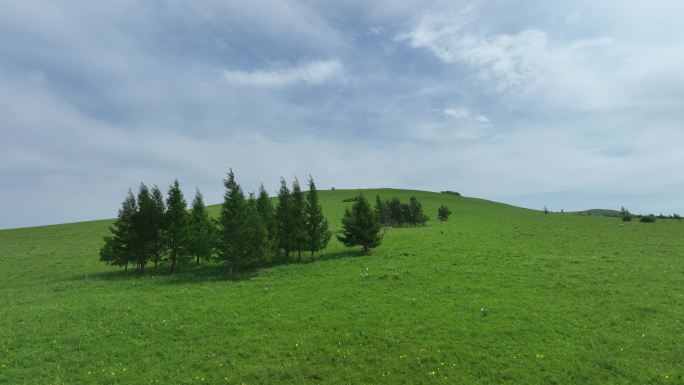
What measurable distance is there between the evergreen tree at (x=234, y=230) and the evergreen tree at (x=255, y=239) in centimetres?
23

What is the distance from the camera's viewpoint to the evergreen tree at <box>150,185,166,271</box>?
42688 mm

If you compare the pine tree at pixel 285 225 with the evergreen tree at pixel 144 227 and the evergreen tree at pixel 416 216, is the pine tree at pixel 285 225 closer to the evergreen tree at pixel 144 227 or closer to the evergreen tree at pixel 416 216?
the evergreen tree at pixel 144 227

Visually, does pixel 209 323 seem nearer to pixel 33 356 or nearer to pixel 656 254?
pixel 33 356

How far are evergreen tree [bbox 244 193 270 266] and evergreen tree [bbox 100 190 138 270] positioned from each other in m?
14.5

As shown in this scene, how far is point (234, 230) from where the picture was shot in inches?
1483

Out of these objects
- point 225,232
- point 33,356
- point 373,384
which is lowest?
point 373,384

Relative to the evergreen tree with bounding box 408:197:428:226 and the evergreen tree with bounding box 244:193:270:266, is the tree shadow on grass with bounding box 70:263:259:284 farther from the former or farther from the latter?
the evergreen tree with bounding box 408:197:428:226

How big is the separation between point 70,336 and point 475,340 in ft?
73.4

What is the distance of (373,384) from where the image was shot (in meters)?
16.9

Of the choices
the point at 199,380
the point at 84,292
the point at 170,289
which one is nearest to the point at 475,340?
the point at 199,380

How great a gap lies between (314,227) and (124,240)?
2098cm

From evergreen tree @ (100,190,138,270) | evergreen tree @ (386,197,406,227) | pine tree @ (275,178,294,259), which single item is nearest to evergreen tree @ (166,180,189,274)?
evergreen tree @ (100,190,138,270)

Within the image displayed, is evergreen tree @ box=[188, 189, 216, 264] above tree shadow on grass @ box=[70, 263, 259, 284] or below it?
above

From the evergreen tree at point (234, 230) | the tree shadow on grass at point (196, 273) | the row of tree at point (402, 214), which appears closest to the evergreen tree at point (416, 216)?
the row of tree at point (402, 214)
